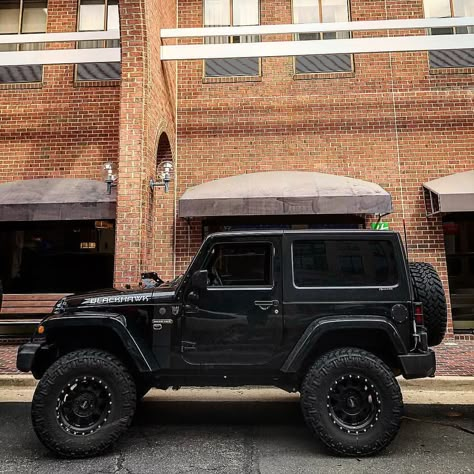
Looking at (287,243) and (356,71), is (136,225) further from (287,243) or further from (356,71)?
(356,71)

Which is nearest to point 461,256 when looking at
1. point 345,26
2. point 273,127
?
point 273,127

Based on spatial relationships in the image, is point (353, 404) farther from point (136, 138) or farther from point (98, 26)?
point (98, 26)

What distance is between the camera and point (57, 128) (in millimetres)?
9391

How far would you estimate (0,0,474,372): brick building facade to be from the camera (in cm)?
896

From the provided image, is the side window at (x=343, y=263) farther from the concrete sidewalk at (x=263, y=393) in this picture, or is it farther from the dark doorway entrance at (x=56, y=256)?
the dark doorway entrance at (x=56, y=256)

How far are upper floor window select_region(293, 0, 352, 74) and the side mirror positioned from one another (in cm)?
749

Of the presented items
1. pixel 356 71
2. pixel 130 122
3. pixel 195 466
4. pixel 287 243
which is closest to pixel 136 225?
pixel 130 122

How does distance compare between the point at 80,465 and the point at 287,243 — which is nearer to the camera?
the point at 80,465

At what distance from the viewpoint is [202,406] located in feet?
16.4

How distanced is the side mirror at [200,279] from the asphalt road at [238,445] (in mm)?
1533

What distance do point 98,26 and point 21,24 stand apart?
75.2 inches

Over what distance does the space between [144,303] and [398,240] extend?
2.52 metres

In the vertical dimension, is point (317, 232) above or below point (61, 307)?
above

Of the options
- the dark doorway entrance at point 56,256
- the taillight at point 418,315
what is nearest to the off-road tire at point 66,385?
the taillight at point 418,315
